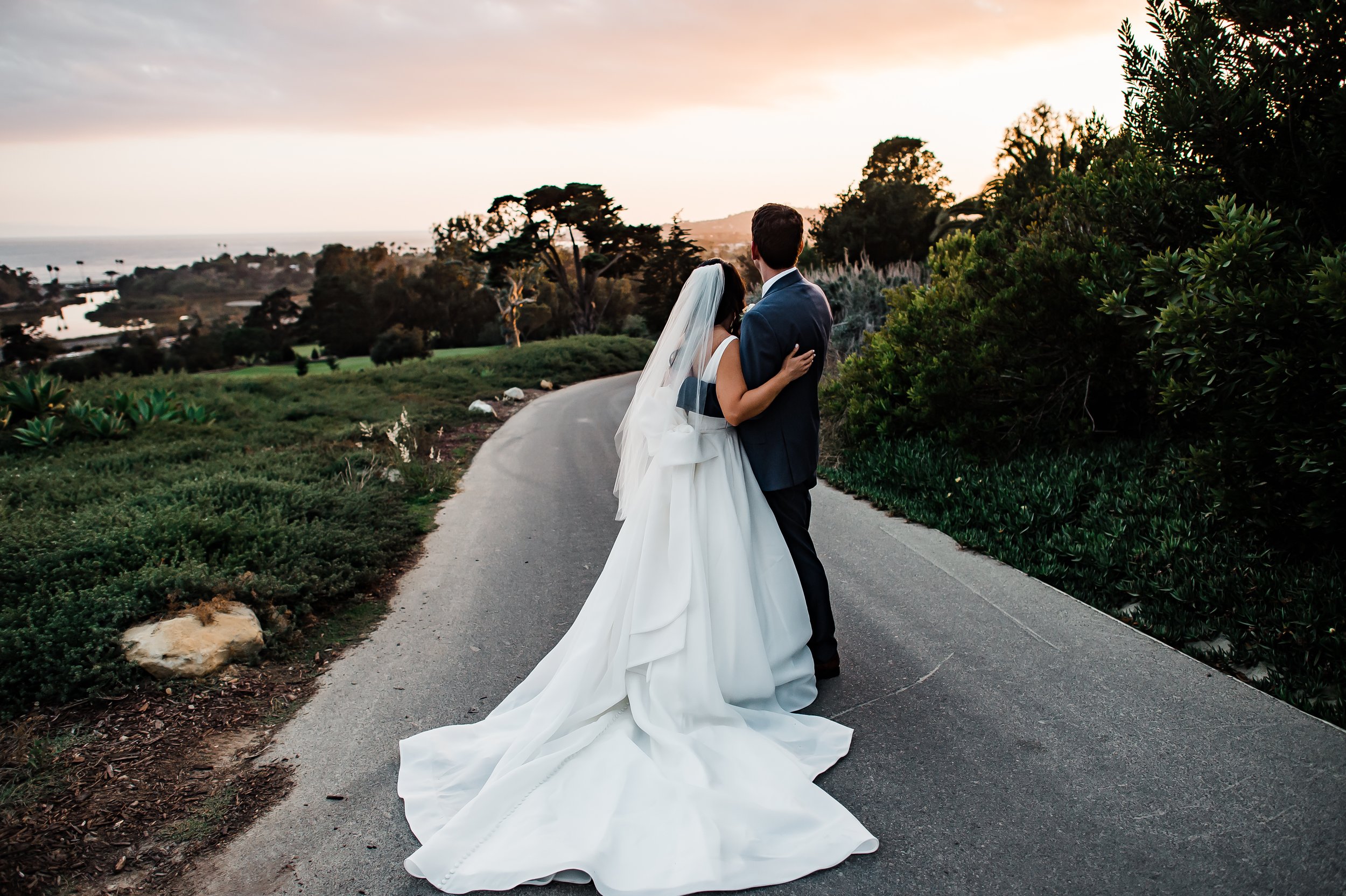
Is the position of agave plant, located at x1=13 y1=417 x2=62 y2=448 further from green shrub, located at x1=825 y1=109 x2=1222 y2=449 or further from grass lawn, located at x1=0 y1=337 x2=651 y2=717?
green shrub, located at x1=825 y1=109 x2=1222 y2=449

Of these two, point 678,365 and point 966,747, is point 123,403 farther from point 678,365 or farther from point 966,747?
point 966,747

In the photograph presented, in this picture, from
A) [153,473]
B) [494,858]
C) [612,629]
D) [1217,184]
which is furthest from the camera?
[153,473]

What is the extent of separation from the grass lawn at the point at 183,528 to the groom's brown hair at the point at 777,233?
148 inches

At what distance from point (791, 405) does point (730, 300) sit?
604mm

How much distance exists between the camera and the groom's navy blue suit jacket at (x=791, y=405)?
354cm

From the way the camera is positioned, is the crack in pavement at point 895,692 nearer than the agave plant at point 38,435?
Yes

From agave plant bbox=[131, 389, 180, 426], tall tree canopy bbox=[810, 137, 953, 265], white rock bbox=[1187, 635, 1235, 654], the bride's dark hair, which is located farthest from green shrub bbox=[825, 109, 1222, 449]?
tall tree canopy bbox=[810, 137, 953, 265]

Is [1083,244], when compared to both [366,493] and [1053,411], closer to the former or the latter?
[1053,411]

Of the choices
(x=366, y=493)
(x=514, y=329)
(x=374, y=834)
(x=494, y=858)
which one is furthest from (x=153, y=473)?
(x=514, y=329)

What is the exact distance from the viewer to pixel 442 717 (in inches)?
148

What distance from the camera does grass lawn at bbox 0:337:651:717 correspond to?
4109 millimetres

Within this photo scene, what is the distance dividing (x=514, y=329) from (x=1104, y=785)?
47.9m

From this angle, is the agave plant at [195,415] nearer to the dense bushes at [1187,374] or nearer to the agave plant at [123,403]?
the agave plant at [123,403]

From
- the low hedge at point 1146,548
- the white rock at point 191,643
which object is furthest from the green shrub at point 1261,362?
the white rock at point 191,643
